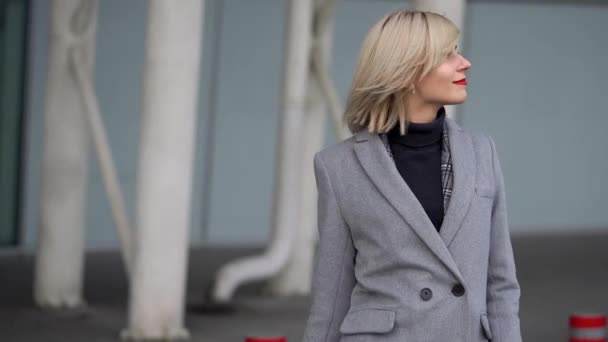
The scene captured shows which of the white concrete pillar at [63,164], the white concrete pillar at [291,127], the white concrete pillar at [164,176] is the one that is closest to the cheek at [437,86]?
the white concrete pillar at [164,176]

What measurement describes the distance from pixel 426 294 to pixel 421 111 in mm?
509

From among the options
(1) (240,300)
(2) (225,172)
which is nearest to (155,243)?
(1) (240,300)

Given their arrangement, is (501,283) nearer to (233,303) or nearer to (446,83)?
(446,83)

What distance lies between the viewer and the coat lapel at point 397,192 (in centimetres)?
364

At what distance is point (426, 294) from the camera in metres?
3.68

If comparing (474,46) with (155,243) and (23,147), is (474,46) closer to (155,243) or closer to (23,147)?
(23,147)

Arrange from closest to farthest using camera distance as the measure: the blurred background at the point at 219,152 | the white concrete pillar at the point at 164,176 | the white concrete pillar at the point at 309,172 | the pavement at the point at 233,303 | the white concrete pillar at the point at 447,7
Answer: the white concrete pillar at the point at 447,7 → the white concrete pillar at the point at 164,176 → the blurred background at the point at 219,152 → the pavement at the point at 233,303 → the white concrete pillar at the point at 309,172

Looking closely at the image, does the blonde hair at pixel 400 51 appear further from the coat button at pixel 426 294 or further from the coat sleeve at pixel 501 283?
the coat button at pixel 426 294

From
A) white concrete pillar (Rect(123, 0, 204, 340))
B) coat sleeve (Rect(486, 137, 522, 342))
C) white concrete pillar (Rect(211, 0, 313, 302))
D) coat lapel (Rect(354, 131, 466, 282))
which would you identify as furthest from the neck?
white concrete pillar (Rect(211, 0, 313, 302))

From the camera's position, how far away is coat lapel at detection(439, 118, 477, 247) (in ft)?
12.0

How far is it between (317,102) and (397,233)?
32.6 ft

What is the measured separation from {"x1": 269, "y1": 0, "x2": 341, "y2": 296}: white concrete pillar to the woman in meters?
9.38

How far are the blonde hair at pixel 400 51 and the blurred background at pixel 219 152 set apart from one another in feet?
15.4

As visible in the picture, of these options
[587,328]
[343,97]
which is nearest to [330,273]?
[587,328]
